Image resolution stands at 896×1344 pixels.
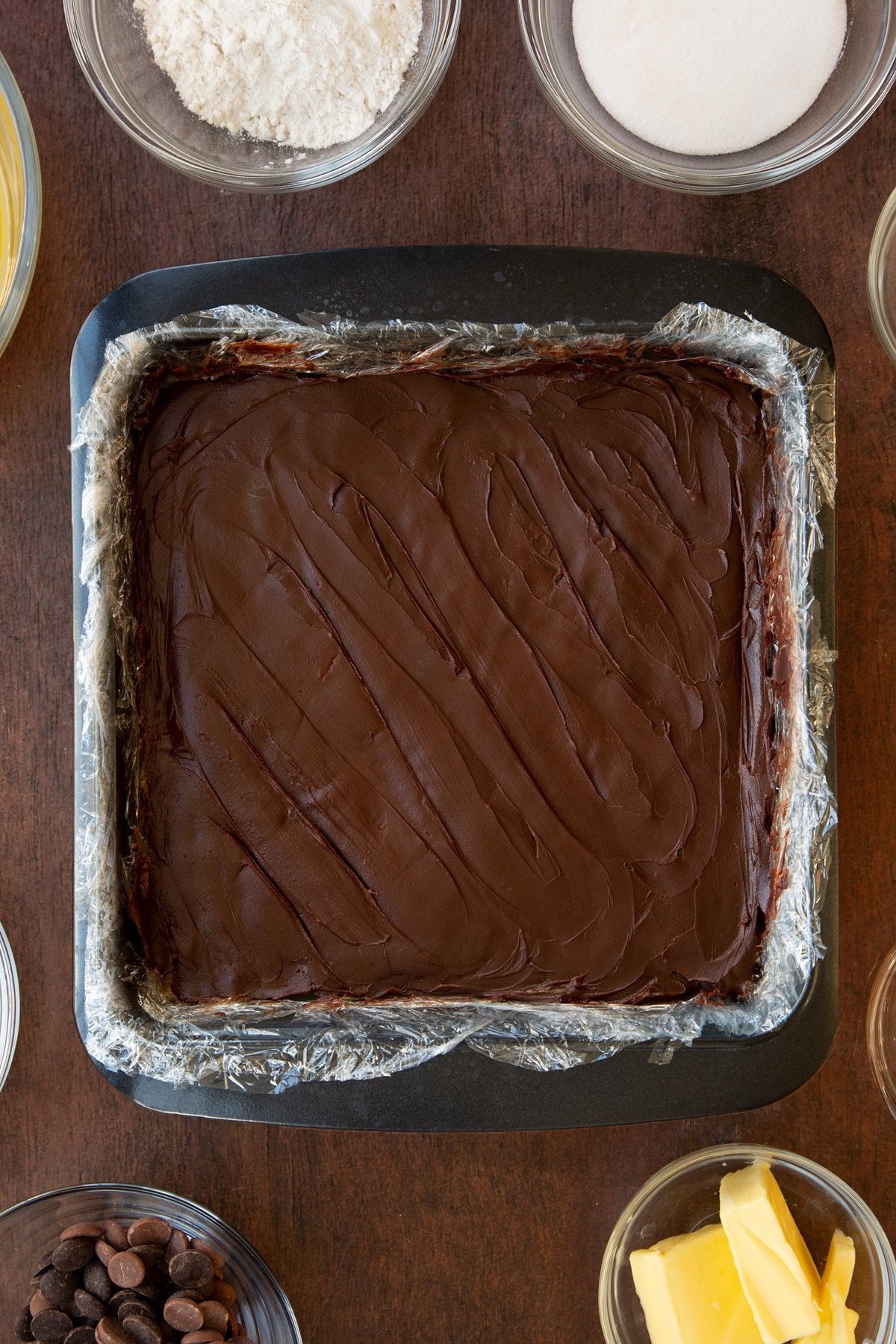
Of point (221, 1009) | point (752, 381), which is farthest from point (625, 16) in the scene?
point (221, 1009)

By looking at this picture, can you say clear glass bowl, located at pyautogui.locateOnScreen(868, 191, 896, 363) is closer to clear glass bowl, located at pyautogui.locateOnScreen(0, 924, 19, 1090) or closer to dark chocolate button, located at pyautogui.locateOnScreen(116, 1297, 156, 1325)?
clear glass bowl, located at pyautogui.locateOnScreen(0, 924, 19, 1090)

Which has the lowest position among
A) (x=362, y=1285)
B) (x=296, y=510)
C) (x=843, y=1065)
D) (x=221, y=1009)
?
Result: (x=362, y=1285)

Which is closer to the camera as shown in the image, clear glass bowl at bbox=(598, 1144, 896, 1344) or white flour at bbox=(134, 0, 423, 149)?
white flour at bbox=(134, 0, 423, 149)

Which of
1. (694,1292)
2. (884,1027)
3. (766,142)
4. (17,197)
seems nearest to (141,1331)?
(694,1292)

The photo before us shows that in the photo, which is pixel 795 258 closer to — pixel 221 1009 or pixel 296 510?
pixel 296 510

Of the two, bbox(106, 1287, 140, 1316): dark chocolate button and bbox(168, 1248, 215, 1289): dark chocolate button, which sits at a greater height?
bbox(168, 1248, 215, 1289): dark chocolate button

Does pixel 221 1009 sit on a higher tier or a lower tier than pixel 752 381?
lower

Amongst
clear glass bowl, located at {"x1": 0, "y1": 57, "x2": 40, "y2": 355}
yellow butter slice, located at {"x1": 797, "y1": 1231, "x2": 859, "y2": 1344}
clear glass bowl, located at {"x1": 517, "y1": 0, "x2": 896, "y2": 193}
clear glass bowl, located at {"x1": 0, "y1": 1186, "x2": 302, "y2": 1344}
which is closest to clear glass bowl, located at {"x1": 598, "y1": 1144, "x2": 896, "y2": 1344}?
yellow butter slice, located at {"x1": 797, "y1": 1231, "x2": 859, "y2": 1344}
